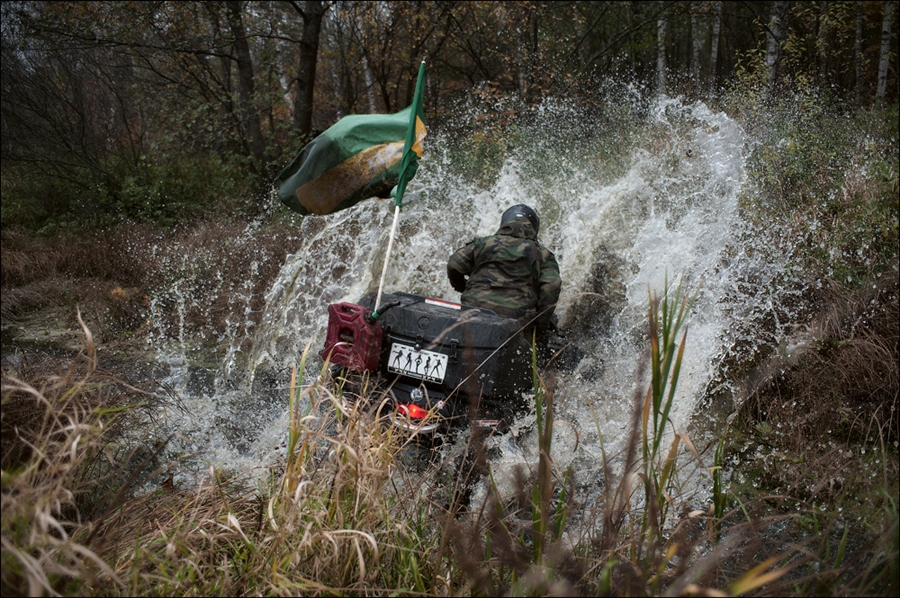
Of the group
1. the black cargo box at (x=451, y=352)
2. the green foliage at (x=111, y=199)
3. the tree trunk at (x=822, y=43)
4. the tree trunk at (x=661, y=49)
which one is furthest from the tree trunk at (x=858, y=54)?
the black cargo box at (x=451, y=352)

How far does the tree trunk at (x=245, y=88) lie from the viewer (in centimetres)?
1338

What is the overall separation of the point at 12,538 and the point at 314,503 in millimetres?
1131

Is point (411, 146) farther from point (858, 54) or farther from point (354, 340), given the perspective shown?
point (858, 54)

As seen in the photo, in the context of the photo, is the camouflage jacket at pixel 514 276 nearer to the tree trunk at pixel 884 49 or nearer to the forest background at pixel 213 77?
the forest background at pixel 213 77

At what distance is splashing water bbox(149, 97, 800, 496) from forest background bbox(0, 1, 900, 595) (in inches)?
17.9

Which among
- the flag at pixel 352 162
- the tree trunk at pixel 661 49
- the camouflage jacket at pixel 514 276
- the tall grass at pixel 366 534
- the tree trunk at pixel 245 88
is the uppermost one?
the tree trunk at pixel 661 49

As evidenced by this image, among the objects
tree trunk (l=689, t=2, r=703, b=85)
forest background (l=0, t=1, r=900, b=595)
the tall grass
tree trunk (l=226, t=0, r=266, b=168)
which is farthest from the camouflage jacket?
tree trunk (l=689, t=2, r=703, b=85)

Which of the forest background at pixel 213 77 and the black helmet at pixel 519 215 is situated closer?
the black helmet at pixel 519 215

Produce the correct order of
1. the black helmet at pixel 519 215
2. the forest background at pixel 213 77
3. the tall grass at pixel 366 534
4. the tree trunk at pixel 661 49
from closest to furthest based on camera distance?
the tall grass at pixel 366 534, the black helmet at pixel 519 215, the forest background at pixel 213 77, the tree trunk at pixel 661 49

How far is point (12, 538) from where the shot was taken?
7.00 feet

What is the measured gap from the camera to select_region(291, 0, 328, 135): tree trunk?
13688mm

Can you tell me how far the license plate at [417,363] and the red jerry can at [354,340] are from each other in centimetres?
12

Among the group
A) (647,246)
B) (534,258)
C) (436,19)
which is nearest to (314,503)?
(534,258)

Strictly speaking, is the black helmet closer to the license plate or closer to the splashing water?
the splashing water
